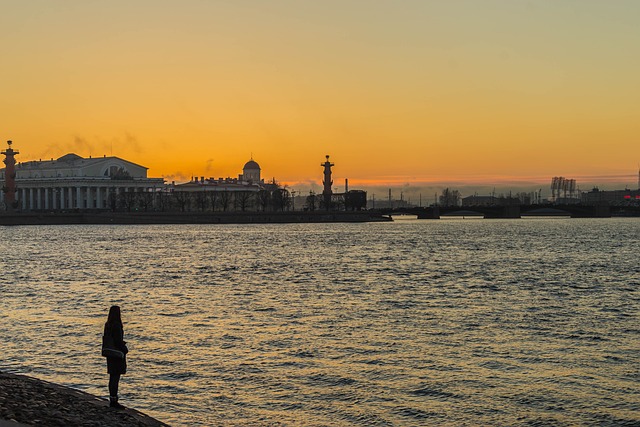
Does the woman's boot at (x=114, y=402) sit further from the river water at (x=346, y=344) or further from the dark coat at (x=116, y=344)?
the river water at (x=346, y=344)

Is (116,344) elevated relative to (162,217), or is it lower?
lower

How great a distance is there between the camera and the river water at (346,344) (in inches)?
691

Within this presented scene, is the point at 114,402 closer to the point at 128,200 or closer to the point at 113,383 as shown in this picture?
the point at 113,383

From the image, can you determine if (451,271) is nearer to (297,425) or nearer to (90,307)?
(90,307)

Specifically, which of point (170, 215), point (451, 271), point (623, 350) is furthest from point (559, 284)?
point (170, 215)

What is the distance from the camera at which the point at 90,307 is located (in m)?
33.9

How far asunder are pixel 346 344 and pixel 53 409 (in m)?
11.1

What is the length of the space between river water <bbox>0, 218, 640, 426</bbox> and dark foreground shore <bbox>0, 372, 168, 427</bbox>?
1297mm

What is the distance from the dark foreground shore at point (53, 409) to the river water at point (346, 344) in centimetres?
130

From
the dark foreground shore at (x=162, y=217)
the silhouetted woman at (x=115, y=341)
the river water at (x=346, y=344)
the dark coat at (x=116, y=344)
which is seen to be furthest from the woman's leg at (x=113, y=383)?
the dark foreground shore at (x=162, y=217)

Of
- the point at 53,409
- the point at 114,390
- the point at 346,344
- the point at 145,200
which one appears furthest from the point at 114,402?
the point at 145,200

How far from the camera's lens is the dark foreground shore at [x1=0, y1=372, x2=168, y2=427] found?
13.6 meters

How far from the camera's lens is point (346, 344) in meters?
24.5

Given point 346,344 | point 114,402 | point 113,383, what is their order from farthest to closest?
point 346,344, point 114,402, point 113,383
